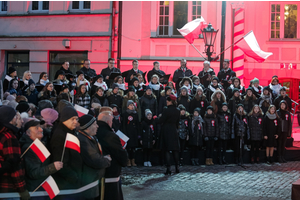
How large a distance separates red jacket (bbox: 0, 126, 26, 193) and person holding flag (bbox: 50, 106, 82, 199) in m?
0.44

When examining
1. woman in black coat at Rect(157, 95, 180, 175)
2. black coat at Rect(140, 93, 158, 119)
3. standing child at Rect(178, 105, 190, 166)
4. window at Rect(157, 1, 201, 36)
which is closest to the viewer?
woman in black coat at Rect(157, 95, 180, 175)

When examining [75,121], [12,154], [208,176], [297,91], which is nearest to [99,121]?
[75,121]

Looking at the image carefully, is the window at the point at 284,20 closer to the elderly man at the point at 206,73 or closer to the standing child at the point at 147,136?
the elderly man at the point at 206,73

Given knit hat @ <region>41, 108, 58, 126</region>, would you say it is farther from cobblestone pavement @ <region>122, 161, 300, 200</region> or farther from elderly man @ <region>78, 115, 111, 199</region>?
cobblestone pavement @ <region>122, 161, 300, 200</region>

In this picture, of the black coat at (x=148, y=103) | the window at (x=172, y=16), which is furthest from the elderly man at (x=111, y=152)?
the window at (x=172, y=16)

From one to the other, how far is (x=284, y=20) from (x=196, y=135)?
10.6 m

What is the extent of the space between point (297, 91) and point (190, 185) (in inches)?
464

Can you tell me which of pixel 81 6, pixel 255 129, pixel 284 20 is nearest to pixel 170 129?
pixel 255 129

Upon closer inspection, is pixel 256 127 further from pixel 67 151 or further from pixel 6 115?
pixel 6 115

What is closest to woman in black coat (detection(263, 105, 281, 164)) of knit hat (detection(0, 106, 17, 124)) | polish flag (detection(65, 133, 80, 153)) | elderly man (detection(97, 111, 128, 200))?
elderly man (detection(97, 111, 128, 200))

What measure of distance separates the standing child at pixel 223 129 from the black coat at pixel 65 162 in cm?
682

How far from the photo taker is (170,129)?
9.04 metres

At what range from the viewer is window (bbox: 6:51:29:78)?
18094mm

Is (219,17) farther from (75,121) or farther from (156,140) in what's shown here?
(75,121)
